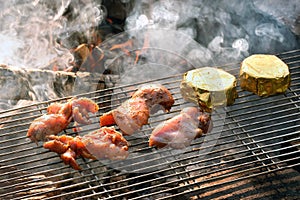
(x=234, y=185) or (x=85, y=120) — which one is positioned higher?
(x=85, y=120)

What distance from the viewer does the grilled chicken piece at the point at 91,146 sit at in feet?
12.8

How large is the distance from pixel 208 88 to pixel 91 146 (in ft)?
3.86

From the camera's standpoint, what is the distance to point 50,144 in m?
3.95

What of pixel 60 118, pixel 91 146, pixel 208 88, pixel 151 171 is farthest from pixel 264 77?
pixel 60 118

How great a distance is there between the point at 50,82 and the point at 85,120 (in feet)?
3.69

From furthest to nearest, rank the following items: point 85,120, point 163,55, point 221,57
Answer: point 221,57
point 163,55
point 85,120

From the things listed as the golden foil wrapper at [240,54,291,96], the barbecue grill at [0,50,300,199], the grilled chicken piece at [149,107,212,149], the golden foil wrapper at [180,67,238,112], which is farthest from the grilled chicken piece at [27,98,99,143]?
the golden foil wrapper at [240,54,291,96]

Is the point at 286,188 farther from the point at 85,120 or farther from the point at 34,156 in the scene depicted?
the point at 34,156

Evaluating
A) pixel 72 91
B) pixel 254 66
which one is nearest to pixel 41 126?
pixel 72 91

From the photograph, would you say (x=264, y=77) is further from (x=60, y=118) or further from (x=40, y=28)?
(x=40, y=28)

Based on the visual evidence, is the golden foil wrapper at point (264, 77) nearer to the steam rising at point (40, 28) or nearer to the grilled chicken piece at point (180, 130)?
the grilled chicken piece at point (180, 130)

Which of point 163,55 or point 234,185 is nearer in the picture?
point 234,185

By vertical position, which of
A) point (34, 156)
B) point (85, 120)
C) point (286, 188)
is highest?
point (85, 120)

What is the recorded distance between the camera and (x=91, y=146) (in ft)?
12.8
